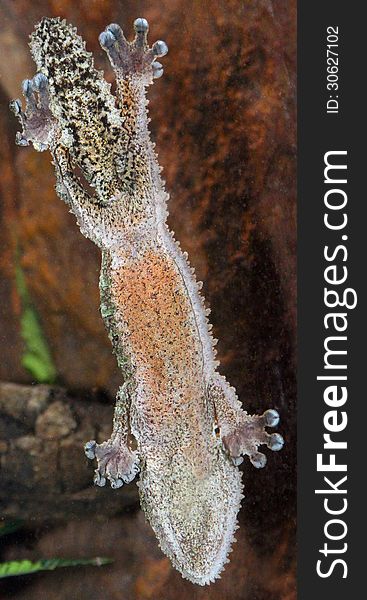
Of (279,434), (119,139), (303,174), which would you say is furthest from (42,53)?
(279,434)

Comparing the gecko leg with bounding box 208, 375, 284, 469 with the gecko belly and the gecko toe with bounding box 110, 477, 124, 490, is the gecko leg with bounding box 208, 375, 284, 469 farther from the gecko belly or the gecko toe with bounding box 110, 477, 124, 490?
the gecko toe with bounding box 110, 477, 124, 490

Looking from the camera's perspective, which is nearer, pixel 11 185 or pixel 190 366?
pixel 190 366

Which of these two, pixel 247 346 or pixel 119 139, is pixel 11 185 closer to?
pixel 119 139

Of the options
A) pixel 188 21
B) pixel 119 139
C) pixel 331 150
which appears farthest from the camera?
pixel 331 150

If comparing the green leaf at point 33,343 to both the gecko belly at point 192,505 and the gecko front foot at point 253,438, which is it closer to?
the gecko belly at point 192,505

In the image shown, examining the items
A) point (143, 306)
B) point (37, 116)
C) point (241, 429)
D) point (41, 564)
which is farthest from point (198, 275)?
point (41, 564)

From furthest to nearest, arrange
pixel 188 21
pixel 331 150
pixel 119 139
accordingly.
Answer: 1. pixel 331 150
2. pixel 188 21
3. pixel 119 139
